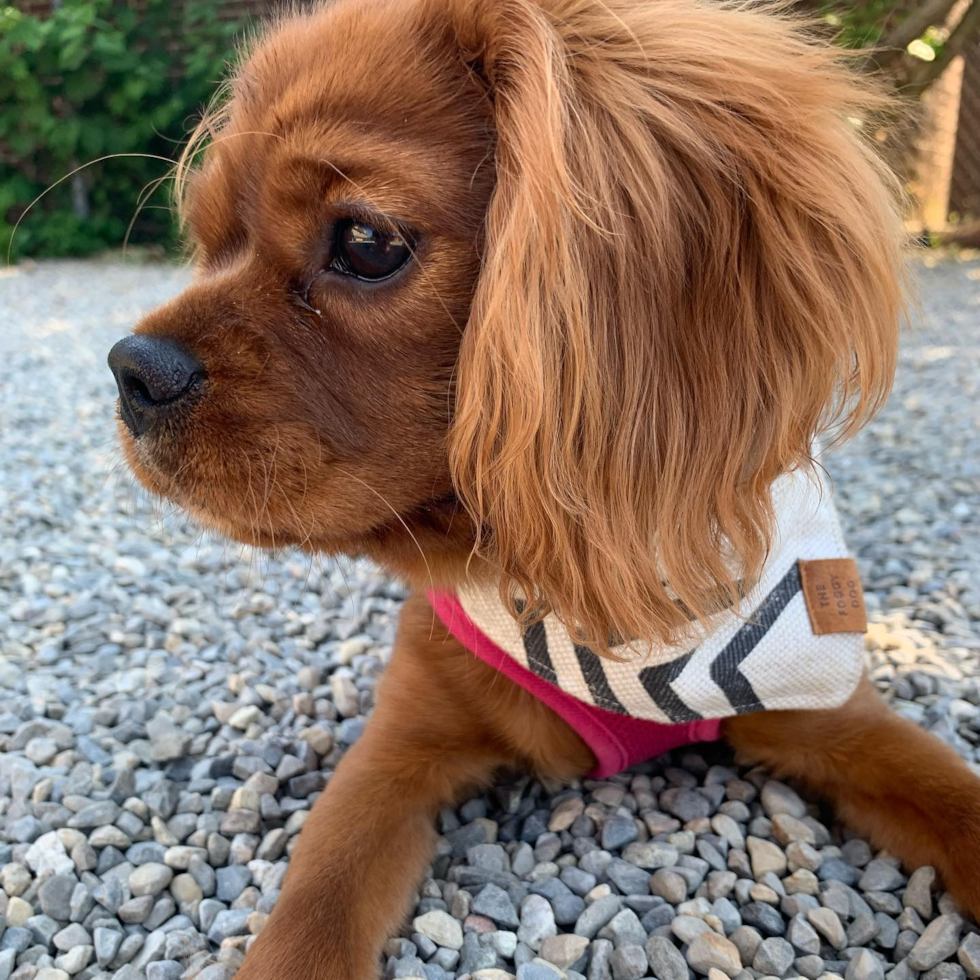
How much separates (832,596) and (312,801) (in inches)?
41.3

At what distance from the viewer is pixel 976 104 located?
8.32 meters

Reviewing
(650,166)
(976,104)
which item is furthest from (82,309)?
(976,104)

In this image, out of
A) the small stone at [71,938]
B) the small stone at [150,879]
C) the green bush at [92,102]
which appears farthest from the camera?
the green bush at [92,102]

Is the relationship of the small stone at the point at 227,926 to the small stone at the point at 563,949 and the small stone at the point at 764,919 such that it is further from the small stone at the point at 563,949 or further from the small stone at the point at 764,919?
the small stone at the point at 764,919

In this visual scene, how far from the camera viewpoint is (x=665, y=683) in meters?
1.55

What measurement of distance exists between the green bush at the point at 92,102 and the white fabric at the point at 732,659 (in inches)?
322

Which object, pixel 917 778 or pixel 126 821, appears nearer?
pixel 917 778

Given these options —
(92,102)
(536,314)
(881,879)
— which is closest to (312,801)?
(881,879)

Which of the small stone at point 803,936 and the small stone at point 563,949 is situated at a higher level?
the small stone at point 803,936

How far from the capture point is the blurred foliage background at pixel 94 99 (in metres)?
8.83

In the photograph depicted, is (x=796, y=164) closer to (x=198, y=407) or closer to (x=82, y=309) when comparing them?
(x=198, y=407)

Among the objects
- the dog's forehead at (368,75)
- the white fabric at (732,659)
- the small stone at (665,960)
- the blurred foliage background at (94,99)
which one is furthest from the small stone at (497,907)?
the blurred foliage background at (94,99)

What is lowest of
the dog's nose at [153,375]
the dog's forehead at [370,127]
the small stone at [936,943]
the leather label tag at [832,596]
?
the small stone at [936,943]

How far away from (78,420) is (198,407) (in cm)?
377
